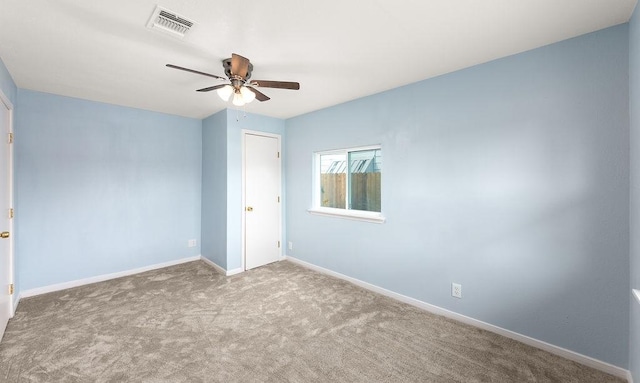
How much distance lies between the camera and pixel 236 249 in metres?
3.92

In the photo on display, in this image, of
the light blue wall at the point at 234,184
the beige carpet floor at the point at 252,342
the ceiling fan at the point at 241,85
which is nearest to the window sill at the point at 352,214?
the beige carpet floor at the point at 252,342

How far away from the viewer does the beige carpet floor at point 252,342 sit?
187 centimetres

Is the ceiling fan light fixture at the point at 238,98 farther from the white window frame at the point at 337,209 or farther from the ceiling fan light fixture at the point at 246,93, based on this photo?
the white window frame at the point at 337,209

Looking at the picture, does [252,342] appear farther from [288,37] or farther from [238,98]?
[288,37]

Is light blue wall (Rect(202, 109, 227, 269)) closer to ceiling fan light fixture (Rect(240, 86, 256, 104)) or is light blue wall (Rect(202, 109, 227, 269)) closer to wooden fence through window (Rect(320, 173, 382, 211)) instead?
wooden fence through window (Rect(320, 173, 382, 211))

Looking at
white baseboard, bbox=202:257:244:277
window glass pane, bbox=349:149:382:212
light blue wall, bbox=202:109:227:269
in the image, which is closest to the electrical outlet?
window glass pane, bbox=349:149:382:212

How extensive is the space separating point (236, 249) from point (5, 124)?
108 inches

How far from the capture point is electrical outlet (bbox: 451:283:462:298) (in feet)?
8.41

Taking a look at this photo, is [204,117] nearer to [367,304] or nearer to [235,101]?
[235,101]

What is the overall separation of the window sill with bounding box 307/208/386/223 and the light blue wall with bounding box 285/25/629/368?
115mm

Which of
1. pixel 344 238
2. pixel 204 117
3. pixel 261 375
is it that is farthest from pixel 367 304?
pixel 204 117

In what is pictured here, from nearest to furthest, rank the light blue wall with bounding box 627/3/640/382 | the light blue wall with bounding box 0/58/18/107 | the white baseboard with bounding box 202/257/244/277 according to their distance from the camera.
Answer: the light blue wall with bounding box 627/3/640/382, the light blue wall with bounding box 0/58/18/107, the white baseboard with bounding box 202/257/244/277

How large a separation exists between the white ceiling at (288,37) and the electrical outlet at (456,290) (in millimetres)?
2115

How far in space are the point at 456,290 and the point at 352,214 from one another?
152cm
